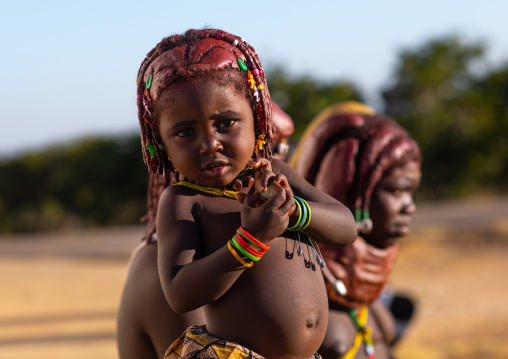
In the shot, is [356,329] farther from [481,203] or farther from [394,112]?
[394,112]

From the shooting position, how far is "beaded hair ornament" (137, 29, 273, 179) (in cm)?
178

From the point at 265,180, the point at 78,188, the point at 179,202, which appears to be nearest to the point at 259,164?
the point at 265,180

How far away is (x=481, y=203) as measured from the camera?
17.5m

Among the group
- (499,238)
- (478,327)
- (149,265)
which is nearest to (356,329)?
(149,265)

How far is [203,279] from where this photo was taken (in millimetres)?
1667

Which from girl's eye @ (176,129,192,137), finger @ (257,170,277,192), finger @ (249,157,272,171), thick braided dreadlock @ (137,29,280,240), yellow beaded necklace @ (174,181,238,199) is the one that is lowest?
yellow beaded necklace @ (174,181,238,199)

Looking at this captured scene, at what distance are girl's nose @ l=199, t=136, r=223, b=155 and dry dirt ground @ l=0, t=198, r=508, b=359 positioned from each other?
5.69 meters

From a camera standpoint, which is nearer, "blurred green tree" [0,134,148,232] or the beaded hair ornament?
the beaded hair ornament

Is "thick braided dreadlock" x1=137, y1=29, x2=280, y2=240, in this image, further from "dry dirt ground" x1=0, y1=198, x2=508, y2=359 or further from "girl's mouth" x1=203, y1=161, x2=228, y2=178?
"dry dirt ground" x1=0, y1=198, x2=508, y2=359

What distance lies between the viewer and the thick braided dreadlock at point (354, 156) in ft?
9.57

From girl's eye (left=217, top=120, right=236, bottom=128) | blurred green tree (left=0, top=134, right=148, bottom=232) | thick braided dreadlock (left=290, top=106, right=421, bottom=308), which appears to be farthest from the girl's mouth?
blurred green tree (left=0, top=134, right=148, bottom=232)

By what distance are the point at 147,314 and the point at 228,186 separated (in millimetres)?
728

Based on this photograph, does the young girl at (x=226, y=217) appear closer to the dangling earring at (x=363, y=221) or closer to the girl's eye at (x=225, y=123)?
the girl's eye at (x=225, y=123)

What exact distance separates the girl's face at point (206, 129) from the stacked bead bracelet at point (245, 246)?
0.22 m
